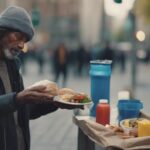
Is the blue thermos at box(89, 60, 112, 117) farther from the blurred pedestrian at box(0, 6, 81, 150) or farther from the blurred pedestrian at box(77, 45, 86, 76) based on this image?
the blurred pedestrian at box(77, 45, 86, 76)

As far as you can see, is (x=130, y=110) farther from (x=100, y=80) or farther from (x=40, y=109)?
(x=40, y=109)

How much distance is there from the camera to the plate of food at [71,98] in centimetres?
352

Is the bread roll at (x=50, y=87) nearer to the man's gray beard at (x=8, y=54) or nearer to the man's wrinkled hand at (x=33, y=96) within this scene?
the man's wrinkled hand at (x=33, y=96)

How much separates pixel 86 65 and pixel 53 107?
87.8 ft

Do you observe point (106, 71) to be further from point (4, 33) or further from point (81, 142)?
point (4, 33)

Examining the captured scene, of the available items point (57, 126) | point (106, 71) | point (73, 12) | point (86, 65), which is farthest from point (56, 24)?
point (106, 71)

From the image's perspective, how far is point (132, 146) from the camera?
131 inches

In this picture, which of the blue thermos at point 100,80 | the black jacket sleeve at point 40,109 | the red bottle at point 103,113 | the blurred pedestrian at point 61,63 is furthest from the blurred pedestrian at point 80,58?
the black jacket sleeve at point 40,109

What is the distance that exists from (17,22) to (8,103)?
0.44 meters

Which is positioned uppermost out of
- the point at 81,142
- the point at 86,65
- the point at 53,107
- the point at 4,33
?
the point at 4,33

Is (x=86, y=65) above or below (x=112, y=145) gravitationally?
below

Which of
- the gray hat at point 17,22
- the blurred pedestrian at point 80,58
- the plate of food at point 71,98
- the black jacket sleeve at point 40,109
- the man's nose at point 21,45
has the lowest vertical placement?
the blurred pedestrian at point 80,58

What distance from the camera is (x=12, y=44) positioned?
11.1 ft

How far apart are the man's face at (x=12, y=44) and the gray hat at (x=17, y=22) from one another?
33 millimetres
